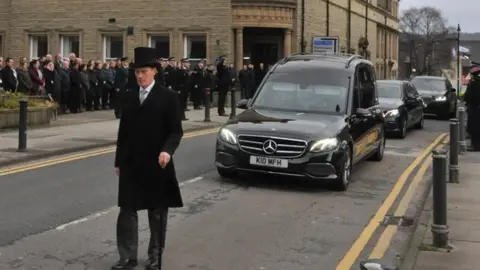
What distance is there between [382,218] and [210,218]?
7.20ft

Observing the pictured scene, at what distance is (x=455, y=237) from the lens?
6.94m

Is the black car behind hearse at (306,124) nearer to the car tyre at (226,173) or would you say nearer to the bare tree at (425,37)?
the car tyre at (226,173)

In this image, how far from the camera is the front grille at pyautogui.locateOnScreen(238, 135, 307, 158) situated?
29.3 feet

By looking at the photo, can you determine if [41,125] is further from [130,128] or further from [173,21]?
[173,21]

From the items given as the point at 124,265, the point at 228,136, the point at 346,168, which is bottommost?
the point at 124,265

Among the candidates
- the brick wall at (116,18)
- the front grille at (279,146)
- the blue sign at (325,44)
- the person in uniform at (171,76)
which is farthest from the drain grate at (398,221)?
the brick wall at (116,18)

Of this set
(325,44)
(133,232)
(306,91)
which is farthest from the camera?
(325,44)

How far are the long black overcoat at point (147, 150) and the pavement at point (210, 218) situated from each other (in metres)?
0.81

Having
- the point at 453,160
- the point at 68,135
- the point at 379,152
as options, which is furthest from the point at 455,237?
the point at 68,135

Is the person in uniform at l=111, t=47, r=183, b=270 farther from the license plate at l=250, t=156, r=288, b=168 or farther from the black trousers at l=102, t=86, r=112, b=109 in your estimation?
the black trousers at l=102, t=86, r=112, b=109

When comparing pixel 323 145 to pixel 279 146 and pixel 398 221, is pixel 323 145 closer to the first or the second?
pixel 279 146

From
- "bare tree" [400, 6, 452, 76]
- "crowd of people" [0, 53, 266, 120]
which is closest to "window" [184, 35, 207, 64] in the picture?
"crowd of people" [0, 53, 266, 120]

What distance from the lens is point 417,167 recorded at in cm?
1241

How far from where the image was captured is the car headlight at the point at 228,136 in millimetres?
9289
